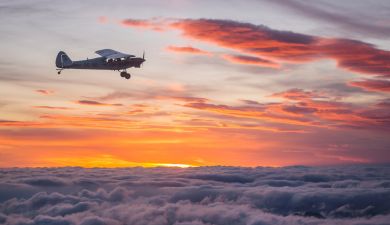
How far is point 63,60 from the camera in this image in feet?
330

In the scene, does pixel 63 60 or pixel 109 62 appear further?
pixel 63 60

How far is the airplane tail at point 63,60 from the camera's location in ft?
327

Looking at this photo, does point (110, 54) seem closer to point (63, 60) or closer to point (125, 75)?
point (63, 60)

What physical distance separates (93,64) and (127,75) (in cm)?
1439

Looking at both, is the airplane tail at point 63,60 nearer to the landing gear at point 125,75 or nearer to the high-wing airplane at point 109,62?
the high-wing airplane at point 109,62

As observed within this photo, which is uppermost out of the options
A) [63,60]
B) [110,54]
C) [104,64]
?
[110,54]

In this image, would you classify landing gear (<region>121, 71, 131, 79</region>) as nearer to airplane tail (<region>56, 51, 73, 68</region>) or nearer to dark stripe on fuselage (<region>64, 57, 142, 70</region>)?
dark stripe on fuselage (<region>64, 57, 142, 70</region>)

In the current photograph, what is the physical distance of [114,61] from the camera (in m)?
90.1

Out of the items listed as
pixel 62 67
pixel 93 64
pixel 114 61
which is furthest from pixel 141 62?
pixel 62 67

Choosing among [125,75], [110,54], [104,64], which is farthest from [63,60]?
[125,75]

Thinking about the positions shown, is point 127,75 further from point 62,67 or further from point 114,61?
point 62,67

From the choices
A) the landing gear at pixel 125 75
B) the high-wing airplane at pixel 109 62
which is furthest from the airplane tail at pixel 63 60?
the landing gear at pixel 125 75

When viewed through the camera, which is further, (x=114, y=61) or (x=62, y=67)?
(x=62, y=67)

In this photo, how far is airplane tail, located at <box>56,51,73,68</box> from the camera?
9959 centimetres
